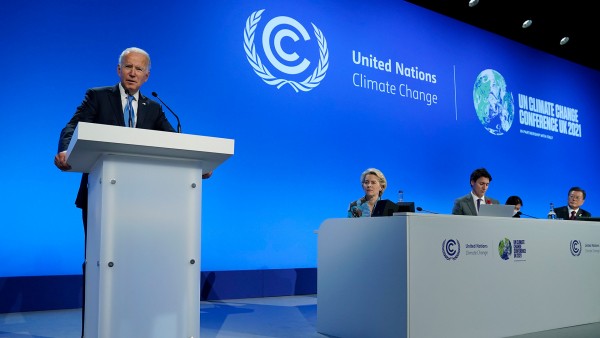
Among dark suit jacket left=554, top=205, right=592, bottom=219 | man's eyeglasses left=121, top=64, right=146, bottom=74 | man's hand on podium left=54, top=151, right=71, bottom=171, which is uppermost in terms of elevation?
man's eyeglasses left=121, top=64, right=146, bottom=74

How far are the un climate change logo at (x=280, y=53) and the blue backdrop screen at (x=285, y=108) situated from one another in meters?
0.01

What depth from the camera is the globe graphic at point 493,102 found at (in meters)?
6.85

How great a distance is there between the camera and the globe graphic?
22.5 feet

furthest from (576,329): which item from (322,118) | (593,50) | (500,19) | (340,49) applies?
(593,50)

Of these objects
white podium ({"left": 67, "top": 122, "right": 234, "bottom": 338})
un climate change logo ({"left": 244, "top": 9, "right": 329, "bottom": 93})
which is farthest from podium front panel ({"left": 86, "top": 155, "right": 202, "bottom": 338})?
un climate change logo ({"left": 244, "top": 9, "right": 329, "bottom": 93})

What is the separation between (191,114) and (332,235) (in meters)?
1.97

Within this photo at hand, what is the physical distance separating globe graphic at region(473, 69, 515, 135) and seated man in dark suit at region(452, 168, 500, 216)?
7.90ft

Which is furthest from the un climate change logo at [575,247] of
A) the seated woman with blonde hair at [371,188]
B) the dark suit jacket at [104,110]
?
the dark suit jacket at [104,110]

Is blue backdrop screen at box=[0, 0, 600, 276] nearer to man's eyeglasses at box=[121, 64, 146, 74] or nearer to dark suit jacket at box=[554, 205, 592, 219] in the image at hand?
dark suit jacket at box=[554, 205, 592, 219]

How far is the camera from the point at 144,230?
1.71 m

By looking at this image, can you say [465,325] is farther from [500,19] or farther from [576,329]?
[500,19]

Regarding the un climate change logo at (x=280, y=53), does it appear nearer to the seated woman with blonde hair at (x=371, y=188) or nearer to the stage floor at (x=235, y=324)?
the seated woman with blonde hair at (x=371, y=188)

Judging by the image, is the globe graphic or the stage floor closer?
the stage floor

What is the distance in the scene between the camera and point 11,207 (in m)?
3.73
